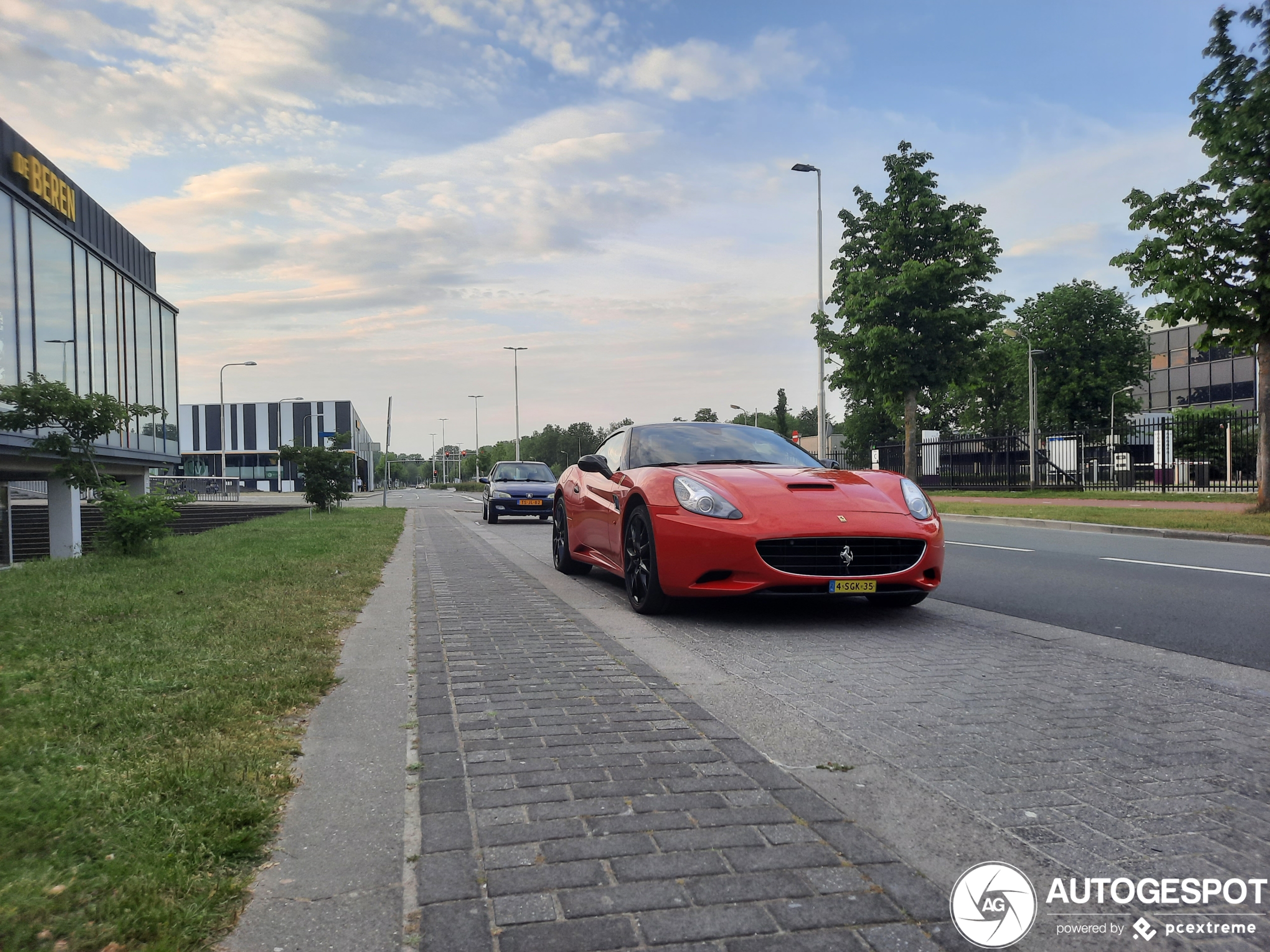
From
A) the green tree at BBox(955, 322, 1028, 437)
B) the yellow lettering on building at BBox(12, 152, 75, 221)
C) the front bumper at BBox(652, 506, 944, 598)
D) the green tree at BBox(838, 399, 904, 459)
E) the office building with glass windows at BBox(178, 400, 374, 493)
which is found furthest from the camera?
the office building with glass windows at BBox(178, 400, 374, 493)

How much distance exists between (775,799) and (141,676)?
10.4 feet

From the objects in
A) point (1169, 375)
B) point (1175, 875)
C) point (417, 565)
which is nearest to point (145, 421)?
point (417, 565)

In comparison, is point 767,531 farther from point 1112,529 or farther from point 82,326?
point 82,326

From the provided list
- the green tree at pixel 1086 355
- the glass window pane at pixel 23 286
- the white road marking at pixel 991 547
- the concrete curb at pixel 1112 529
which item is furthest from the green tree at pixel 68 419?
the green tree at pixel 1086 355

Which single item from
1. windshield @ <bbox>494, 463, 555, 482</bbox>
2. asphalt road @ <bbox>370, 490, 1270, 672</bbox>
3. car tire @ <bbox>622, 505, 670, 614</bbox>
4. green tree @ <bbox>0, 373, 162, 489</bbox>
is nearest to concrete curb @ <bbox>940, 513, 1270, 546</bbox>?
asphalt road @ <bbox>370, 490, 1270, 672</bbox>

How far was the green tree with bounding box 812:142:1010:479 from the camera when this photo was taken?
100ft

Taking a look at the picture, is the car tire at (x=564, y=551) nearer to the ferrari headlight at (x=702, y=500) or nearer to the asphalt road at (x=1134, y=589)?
the ferrari headlight at (x=702, y=500)

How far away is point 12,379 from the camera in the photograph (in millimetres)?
16969

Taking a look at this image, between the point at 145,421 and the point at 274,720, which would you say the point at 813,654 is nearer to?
the point at 274,720

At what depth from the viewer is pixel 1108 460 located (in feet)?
95.3

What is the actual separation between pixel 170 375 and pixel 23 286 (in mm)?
12458

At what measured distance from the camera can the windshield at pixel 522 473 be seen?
22031mm

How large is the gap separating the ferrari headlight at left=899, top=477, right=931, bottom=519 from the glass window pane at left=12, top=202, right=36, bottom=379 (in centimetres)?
1716

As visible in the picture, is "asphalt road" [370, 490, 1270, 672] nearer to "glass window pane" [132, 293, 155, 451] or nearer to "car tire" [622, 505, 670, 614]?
"car tire" [622, 505, 670, 614]
